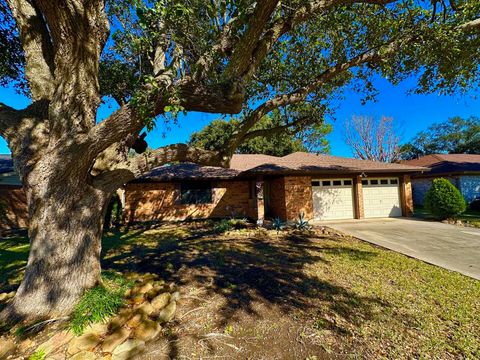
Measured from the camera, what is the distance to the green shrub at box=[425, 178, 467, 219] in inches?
408

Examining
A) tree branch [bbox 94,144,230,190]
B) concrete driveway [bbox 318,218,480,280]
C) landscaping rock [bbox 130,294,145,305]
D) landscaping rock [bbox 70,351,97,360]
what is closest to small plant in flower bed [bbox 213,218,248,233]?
concrete driveway [bbox 318,218,480,280]

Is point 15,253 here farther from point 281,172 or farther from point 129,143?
point 281,172

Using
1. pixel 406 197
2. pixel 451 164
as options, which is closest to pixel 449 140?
pixel 451 164

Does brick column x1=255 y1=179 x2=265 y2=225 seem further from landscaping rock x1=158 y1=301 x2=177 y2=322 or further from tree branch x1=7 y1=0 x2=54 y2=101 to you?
tree branch x1=7 y1=0 x2=54 y2=101

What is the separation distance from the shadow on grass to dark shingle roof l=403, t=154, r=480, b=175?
1433 cm

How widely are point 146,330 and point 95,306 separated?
92cm

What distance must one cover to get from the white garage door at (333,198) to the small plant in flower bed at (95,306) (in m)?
10.5

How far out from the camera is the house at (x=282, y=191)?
11664mm

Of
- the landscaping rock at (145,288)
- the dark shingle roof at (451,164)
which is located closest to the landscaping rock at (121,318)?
the landscaping rock at (145,288)

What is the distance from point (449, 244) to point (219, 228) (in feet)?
27.3

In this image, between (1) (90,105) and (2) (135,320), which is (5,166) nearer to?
(1) (90,105)

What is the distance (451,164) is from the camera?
16.7 meters

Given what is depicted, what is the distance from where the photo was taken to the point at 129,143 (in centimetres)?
417

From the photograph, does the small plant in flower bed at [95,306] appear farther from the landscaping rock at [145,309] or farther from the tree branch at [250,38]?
the tree branch at [250,38]
